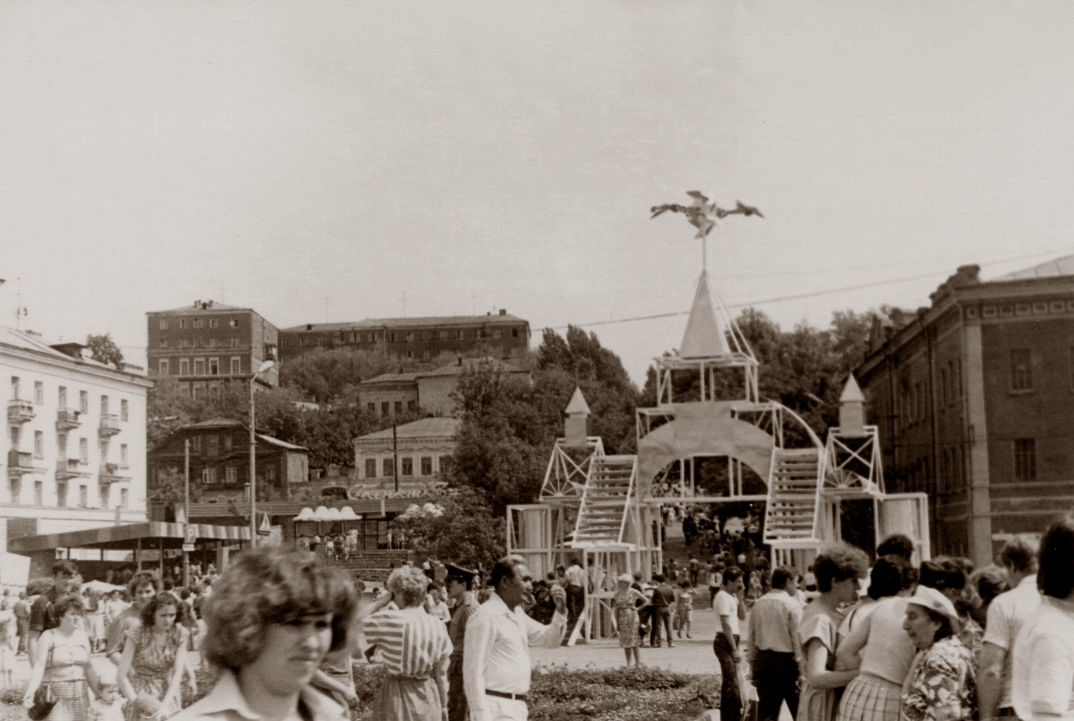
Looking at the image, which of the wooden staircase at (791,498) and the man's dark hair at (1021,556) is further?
the wooden staircase at (791,498)

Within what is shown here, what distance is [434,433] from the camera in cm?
11881

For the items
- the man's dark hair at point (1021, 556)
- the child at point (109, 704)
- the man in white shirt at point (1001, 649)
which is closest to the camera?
the man in white shirt at point (1001, 649)

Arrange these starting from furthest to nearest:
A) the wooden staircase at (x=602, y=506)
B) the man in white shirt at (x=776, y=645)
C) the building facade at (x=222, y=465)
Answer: the building facade at (x=222, y=465) → the wooden staircase at (x=602, y=506) → the man in white shirt at (x=776, y=645)

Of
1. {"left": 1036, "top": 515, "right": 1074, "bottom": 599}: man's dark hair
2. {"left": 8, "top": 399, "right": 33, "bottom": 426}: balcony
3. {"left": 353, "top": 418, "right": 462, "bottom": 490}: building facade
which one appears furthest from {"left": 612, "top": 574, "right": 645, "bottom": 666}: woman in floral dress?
{"left": 353, "top": 418, "right": 462, "bottom": 490}: building facade

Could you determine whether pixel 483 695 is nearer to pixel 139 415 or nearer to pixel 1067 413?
pixel 1067 413

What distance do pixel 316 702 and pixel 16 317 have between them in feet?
248

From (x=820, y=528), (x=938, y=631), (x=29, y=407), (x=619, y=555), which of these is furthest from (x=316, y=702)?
(x=29, y=407)

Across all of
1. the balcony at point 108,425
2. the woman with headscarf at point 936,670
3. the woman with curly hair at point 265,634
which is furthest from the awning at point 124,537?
the woman with curly hair at point 265,634

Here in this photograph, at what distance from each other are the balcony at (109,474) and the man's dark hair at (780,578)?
6776 cm

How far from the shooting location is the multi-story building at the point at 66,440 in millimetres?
67562

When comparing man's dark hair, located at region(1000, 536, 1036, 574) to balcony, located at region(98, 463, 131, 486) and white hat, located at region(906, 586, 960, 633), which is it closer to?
white hat, located at region(906, 586, 960, 633)

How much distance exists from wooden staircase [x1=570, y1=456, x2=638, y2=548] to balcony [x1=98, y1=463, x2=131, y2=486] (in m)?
45.3

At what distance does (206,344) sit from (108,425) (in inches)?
3081

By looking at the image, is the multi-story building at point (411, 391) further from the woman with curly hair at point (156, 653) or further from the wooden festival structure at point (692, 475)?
the woman with curly hair at point (156, 653)
